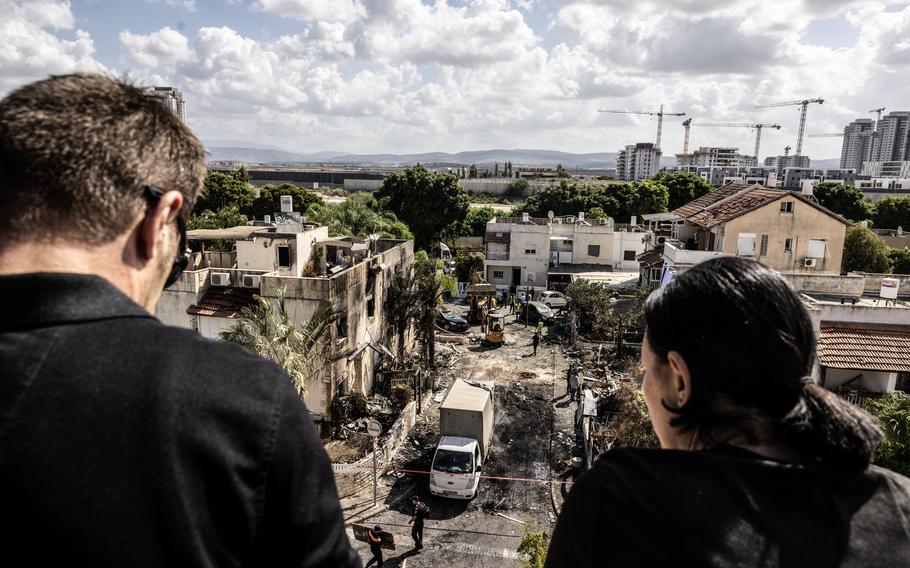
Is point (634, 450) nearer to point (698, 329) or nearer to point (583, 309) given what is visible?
point (698, 329)

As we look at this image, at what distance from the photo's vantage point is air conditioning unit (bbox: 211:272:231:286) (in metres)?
17.0

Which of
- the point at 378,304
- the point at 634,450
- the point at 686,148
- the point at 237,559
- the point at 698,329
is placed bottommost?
the point at 378,304

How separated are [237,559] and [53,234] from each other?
80cm

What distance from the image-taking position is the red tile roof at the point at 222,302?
16.6 m

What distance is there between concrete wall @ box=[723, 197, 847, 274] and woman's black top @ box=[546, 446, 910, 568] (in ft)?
78.8

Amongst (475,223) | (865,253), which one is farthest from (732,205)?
(475,223)

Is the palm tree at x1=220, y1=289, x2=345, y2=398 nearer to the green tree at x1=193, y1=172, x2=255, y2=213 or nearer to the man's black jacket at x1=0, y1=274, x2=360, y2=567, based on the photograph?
the man's black jacket at x1=0, y1=274, x2=360, y2=567

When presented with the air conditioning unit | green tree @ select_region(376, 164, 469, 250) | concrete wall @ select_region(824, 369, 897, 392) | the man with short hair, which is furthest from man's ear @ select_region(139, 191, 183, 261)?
green tree @ select_region(376, 164, 469, 250)

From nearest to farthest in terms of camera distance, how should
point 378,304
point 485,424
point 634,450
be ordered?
point 634,450 < point 485,424 < point 378,304

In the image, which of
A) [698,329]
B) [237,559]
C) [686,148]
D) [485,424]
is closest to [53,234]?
[237,559]

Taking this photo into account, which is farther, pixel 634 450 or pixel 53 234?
pixel 634 450

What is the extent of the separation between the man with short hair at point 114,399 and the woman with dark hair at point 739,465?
673mm

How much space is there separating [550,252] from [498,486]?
24206 millimetres

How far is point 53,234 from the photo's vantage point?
131 centimetres
